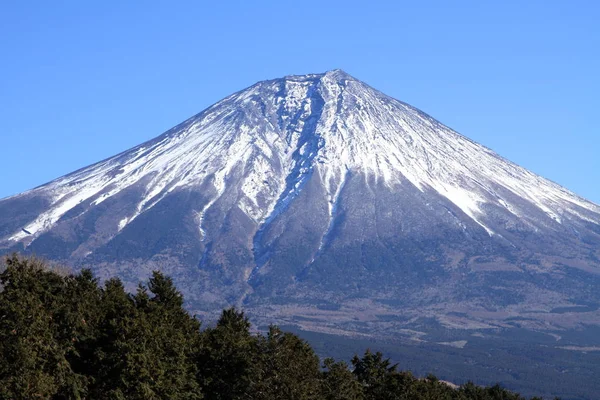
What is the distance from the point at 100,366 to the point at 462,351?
15610cm

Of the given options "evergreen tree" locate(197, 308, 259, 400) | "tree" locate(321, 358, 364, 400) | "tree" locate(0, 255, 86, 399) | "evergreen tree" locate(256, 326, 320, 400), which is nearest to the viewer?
"tree" locate(0, 255, 86, 399)

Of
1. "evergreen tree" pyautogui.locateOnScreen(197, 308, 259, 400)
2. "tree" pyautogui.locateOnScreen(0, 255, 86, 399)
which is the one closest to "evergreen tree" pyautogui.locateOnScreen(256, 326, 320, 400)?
"evergreen tree" pyautogui.locateOnScreen(197, 308, 259, 400)

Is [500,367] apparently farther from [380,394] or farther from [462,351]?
[380,394]

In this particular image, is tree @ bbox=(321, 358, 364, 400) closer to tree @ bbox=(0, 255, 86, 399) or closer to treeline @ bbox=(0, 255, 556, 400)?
treeline @ bbox=(0, 255, 556, 400)

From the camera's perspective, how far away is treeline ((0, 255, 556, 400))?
43.8m

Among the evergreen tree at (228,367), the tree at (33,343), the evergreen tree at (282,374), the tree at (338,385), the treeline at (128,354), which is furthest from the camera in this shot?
the tree at (338,385)

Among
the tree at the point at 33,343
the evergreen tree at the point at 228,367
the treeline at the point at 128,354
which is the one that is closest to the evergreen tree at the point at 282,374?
the treeline at the point at 128,354

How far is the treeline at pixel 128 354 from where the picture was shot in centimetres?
4381

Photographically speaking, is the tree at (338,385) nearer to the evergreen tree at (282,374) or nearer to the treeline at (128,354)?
the treeline at (128,354)

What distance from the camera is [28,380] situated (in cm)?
4175

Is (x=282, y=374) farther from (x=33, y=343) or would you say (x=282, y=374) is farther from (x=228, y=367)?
(x=33, y=343)

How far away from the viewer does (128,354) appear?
1748 inches

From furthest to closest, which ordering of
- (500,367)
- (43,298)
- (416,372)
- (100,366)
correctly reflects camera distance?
(500,367) → (416,372) → (43,298) → (100,366)

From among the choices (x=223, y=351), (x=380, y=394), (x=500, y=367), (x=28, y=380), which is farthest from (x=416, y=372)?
(x=28, y=380)
